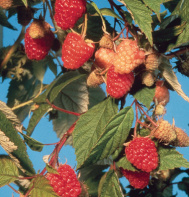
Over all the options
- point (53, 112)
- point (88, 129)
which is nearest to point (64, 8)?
point (88, 129)

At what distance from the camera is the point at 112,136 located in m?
0.85

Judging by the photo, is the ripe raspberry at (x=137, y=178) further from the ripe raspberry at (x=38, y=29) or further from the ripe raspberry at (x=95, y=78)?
the ripe raspberry at (x=38, y=29)

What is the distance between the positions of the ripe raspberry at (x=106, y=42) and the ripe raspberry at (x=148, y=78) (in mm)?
96

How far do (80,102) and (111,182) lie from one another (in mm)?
337

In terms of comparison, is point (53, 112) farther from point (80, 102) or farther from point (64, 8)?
point (64, 8)

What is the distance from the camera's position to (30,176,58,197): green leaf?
0.79m

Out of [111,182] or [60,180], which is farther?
[111,182]

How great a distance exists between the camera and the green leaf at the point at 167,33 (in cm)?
84

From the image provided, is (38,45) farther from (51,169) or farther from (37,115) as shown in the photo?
(51,169)

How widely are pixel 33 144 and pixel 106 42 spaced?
0.31 m

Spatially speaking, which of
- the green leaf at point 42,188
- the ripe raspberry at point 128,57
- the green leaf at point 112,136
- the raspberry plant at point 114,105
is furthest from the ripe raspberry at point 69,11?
the green leaf at point 42,188

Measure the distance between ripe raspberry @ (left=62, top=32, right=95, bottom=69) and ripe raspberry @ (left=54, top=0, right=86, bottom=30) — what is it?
3 centimetres

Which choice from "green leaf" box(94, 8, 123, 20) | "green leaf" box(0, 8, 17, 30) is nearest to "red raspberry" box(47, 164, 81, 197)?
"green leaf" box(94, 8, 123, 20)

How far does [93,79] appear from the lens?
89 centimetres
